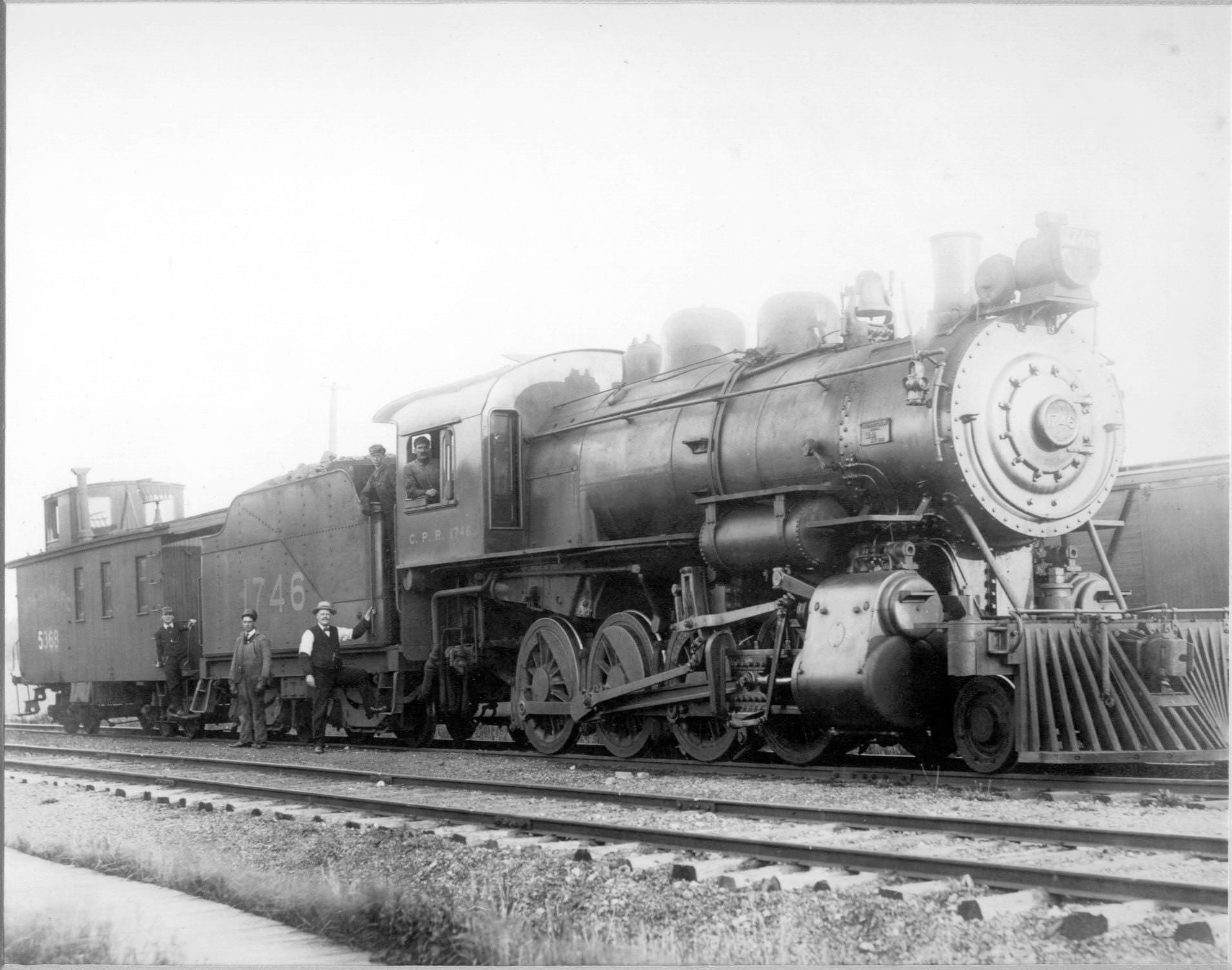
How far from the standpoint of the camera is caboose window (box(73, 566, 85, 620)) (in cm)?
1858

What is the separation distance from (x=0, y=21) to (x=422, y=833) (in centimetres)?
439

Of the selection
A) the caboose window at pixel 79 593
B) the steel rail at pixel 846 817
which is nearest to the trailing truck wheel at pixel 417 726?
the steel rail at pixel 846 817

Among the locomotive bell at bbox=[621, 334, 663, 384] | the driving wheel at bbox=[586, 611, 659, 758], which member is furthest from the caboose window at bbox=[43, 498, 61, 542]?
the driving wheel at bbox=[586, 611, 659, 758]

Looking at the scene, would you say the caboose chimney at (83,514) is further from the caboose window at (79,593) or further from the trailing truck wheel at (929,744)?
the trailing truck wheel at (929,744)

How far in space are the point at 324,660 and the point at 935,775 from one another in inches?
258

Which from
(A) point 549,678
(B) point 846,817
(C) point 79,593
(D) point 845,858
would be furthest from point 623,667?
(C) point 79,593

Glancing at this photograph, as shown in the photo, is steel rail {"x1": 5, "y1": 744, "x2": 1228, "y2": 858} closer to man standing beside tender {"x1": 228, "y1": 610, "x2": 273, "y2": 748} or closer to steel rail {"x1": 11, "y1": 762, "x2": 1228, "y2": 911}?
steel rail {"x1": 11, "y1": 762, "x2": 1228, "y2": 911}

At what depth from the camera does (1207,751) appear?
6848 mm

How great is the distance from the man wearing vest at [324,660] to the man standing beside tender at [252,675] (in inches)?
35.0

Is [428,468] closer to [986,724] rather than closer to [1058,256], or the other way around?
[986,724]

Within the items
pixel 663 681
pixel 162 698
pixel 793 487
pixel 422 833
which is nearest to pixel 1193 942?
pixel 422 833

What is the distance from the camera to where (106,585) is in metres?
18.0

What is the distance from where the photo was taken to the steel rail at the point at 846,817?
16.9ft

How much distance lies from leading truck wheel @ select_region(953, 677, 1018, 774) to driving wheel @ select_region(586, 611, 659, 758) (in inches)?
97.0
